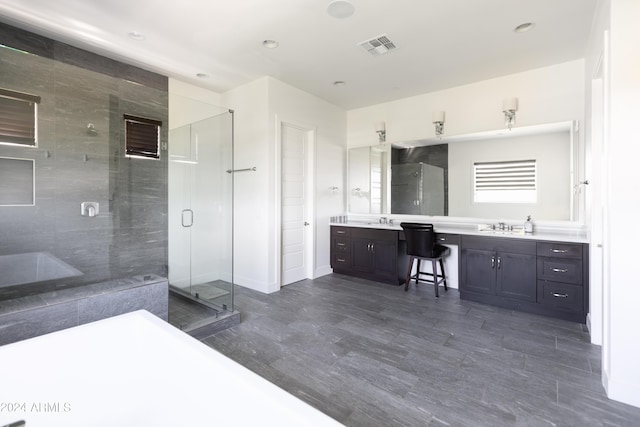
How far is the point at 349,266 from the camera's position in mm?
4820

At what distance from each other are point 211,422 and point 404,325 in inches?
86.5

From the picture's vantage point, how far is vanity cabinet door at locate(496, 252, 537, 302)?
3.29 metres

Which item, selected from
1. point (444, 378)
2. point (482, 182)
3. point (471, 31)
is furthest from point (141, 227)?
point (482, 182)

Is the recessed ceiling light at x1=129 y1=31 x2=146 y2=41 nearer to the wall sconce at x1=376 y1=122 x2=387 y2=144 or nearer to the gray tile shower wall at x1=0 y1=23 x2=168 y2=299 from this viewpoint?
the gray tile shower wall at x1=0 y1=23 x2=168 y2=299

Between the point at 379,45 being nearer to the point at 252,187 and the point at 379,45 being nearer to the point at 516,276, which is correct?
the point at 252,187

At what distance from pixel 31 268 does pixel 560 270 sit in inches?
206

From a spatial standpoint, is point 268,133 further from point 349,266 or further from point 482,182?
point 482,182

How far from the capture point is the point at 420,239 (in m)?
3.89

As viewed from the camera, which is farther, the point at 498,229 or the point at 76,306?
the point at 498,229

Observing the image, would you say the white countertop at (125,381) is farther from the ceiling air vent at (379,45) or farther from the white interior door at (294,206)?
the ceiling air vent at (379,45)

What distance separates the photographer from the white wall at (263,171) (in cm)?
407

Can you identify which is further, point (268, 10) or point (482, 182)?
point (482, 182)

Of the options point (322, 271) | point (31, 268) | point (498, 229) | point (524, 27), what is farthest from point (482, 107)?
point (31, 268)

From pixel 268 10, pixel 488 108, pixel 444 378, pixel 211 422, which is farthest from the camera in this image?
pixel 488 108
